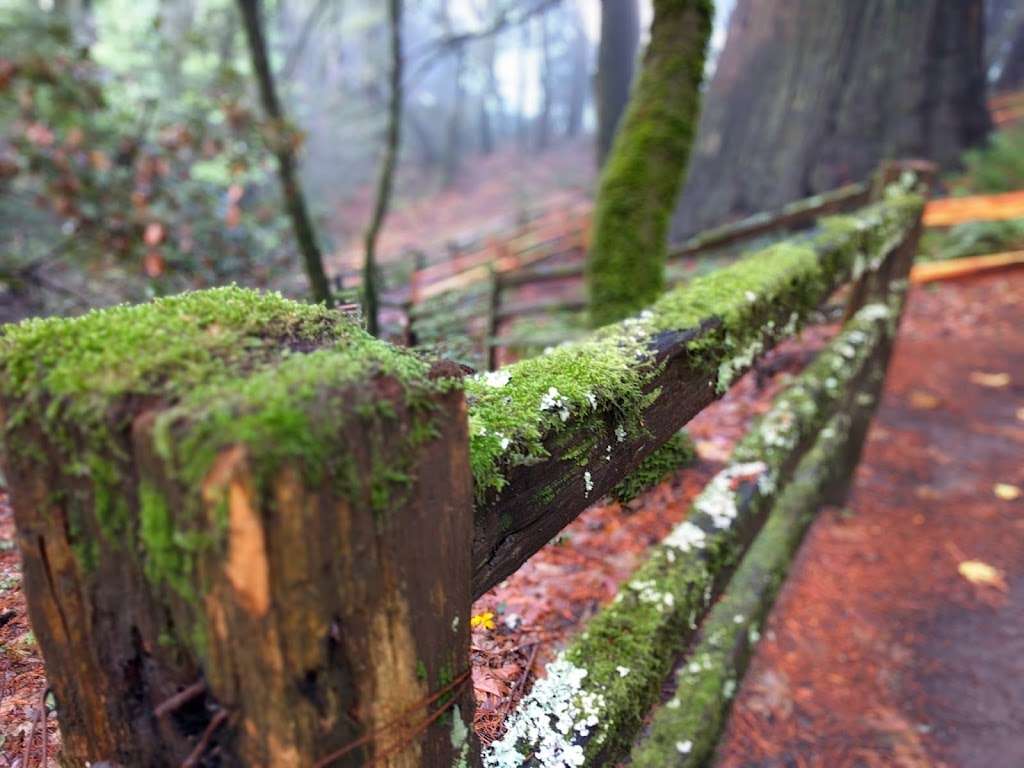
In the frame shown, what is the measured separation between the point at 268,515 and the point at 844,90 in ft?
42.8

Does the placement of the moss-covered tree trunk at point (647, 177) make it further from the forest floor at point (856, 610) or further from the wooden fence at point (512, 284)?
the forest floor at point (856, 610)

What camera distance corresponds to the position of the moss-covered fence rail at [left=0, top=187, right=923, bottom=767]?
693 mm

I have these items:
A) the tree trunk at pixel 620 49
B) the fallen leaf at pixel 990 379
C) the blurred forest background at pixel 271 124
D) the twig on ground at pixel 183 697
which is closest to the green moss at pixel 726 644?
the twig on ground at pixel 183 697

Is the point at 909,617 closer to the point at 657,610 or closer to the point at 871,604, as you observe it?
the point at 871,604

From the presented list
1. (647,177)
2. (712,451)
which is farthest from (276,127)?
(712,451)

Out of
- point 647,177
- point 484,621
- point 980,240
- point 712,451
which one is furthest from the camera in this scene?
point 980,240

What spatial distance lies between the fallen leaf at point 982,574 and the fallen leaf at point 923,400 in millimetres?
2515

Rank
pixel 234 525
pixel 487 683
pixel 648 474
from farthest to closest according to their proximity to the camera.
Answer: pixel 648 474
pixel 487 683
pixel 234 525

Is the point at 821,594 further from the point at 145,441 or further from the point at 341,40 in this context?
the point at 341,40

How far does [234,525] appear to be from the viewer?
0.66m

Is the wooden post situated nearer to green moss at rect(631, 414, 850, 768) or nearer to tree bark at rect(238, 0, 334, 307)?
green moss at rect(631, 414, 850, 768)

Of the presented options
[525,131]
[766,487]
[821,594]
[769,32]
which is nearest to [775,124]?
[769,32]

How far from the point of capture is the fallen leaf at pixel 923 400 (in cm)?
653

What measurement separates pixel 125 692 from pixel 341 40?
36449 millimetres
